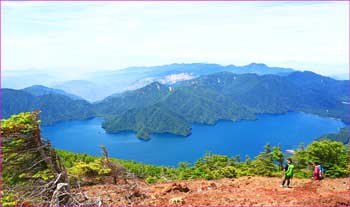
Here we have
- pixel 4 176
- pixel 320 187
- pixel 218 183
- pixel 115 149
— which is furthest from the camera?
pixel 115 149

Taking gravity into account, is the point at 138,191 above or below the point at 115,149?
above

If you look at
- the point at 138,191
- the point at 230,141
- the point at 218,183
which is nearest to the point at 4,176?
the point at 138,191

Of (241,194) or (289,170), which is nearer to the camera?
(241,194)

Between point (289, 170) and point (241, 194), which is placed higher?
point (289, 170)

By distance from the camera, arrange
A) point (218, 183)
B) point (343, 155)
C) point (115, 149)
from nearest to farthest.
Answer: point (218, 183), point (343, 155), point (115, 149)

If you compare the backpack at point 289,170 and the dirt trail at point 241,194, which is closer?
the dirt trail at point 241,194

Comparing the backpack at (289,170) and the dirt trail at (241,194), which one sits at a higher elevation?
the backpack at (289,170)

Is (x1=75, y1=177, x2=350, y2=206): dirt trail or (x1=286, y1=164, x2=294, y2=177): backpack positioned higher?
(x1=286, y1=164, x2=294, y2=177): backpack

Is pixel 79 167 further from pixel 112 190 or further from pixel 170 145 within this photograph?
pixel 170 145
